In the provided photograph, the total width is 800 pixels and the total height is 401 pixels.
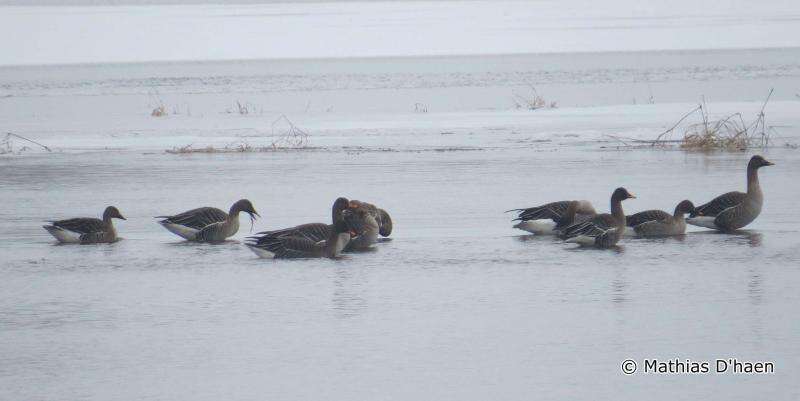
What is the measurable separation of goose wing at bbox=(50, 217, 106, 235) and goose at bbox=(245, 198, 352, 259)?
157cm

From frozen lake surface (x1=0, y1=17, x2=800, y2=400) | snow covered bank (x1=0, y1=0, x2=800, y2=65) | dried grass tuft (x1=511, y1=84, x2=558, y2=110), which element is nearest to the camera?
frozen lake surface (x1=0, y1=17, x2=800, y2=400)

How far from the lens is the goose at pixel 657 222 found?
10922 mm

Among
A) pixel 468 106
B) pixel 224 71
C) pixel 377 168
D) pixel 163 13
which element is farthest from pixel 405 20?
pixel 377 168

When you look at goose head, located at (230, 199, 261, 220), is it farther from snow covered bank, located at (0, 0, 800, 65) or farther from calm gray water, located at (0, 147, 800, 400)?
snow covered bank, located at (0, 0, 800, 65)

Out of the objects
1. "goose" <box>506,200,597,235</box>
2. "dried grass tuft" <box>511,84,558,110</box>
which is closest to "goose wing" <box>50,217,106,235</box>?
"goose" <box>506,200,597,235</box>

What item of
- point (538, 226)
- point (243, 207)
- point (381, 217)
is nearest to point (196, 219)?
point (243, 207)

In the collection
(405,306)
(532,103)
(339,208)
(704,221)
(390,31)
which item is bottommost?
(405,306)

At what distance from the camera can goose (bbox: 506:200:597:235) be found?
1112 cm

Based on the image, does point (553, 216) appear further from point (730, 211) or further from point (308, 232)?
point (308, 232)

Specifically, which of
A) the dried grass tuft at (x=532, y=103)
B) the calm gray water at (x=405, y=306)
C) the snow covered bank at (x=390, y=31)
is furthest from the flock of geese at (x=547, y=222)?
the snow covered bank at (x=390, y=31)

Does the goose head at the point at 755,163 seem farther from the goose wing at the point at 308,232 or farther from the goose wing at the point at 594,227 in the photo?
the goose wing at the point at 308,232

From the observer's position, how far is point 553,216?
11180 millimetres

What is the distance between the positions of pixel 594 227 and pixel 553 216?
2.37 ft

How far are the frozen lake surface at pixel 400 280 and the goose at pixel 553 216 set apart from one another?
0.16m
